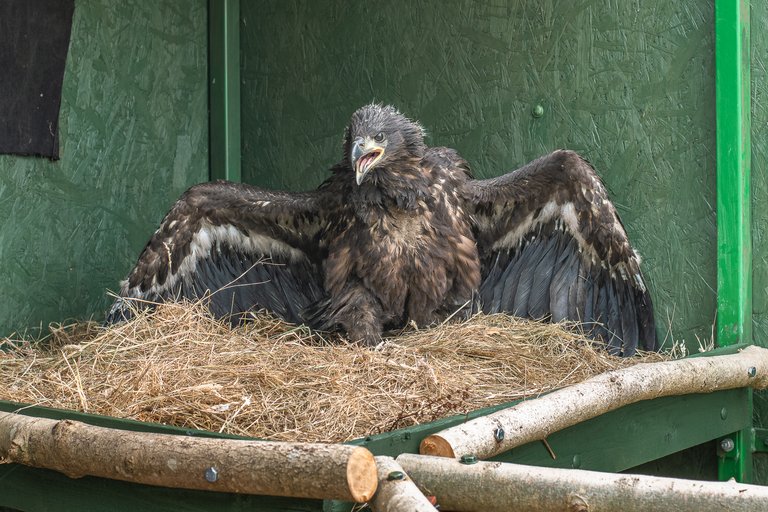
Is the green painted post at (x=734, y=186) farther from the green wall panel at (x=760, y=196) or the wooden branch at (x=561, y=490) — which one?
the wooden branch at (x=561, y=490)

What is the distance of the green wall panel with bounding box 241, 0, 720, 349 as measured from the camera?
469 centimetres

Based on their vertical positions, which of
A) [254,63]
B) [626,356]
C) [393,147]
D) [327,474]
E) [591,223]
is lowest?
[626,356]

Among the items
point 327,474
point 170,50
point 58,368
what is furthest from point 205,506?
point 170,50

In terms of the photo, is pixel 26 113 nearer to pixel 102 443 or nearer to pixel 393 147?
pixel 393 147

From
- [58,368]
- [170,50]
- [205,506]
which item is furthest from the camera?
[170,50]

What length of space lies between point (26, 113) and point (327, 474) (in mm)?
3436

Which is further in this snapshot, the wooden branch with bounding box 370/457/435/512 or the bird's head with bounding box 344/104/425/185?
the bird's head with bounding box 344/104/425/185

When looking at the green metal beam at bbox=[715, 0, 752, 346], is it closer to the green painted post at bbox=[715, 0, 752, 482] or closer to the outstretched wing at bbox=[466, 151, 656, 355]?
the green painted post at bbox=[715, 0, 752, 482]

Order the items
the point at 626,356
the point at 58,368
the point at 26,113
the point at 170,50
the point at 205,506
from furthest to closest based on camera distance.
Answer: the point at 170,50, the point at 26,113, the point at 626,356, the point at 58,368, the point at 205,506

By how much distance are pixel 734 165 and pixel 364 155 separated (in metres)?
1.63

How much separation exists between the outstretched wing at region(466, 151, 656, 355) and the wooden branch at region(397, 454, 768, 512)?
2.25 meters

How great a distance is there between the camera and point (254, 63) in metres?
6.12

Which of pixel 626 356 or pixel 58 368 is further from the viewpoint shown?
pixel 626 356

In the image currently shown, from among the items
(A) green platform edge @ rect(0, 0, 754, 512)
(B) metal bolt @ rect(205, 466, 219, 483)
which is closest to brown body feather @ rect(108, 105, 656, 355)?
(A) green platform edge @ rect(0, 0, 754, 512)
